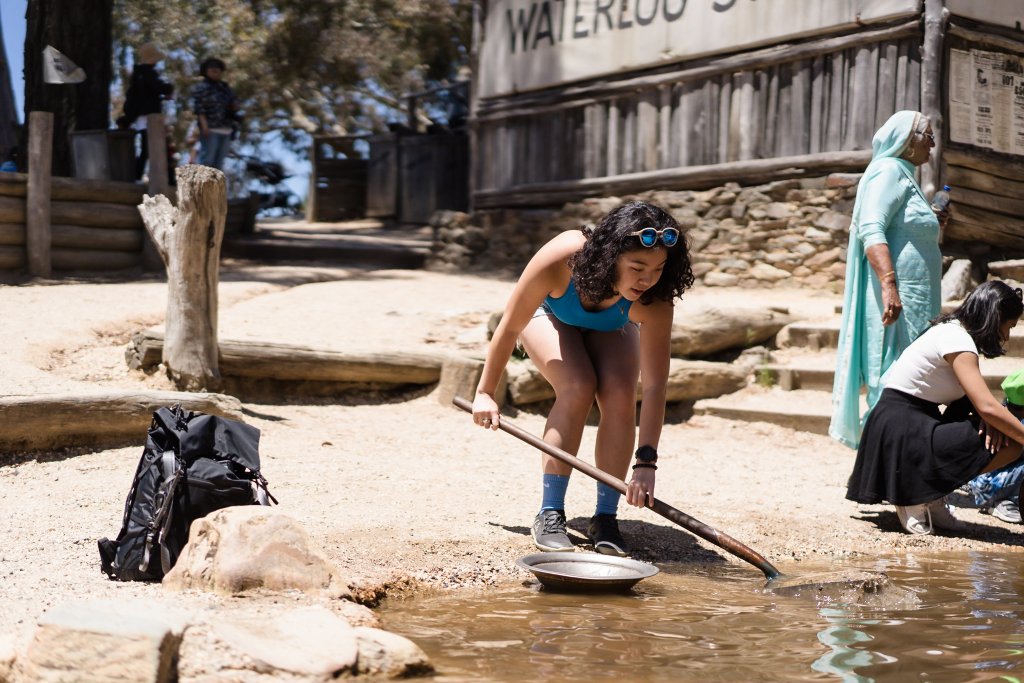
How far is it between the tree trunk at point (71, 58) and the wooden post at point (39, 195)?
141cm

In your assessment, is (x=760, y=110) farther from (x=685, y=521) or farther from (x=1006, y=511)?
(x=685, y=521)

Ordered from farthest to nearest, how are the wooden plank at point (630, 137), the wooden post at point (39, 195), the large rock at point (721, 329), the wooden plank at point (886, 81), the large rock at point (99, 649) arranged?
the wooden plank at point (630, 137) < the wooden post at point (39, 195) < the wooden plank at point (886, 81) < the large rock at point (721, 329) < the large rock at point (99, 649)

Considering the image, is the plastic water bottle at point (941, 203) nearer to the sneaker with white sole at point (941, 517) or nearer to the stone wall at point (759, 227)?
the sneaker with white sole at point (941, 517)

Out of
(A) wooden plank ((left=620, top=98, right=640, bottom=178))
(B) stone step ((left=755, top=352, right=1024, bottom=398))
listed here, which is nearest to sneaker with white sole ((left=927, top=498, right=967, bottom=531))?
(B) stone step ((left=755, top=352, right=1024, bottom=398))

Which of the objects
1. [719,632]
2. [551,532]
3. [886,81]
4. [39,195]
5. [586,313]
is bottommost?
[719,632]

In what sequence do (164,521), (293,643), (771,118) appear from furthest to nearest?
1. (771,118)
2. (164,521)
3. (293,643)

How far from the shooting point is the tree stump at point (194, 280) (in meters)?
6.30

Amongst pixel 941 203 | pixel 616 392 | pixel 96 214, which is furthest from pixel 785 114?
pixel 616 392

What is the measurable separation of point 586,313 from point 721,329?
390 centimetres

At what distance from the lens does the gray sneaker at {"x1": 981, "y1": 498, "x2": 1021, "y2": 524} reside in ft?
17.0

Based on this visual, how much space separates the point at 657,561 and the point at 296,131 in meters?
22.6

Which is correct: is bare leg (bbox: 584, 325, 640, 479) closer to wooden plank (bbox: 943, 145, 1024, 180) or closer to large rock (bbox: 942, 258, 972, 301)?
large rock (bbox: 942, 258, 972, 301)

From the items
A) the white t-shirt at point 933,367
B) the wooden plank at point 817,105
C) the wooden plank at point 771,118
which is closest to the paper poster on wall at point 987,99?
the wooden plank at point 817,105

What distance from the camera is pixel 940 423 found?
15.8 ft
